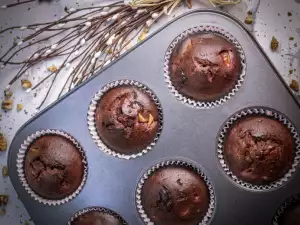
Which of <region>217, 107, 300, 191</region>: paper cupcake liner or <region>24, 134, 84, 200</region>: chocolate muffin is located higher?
<region>24, 134, 84, 200</region>: chocolate muffin

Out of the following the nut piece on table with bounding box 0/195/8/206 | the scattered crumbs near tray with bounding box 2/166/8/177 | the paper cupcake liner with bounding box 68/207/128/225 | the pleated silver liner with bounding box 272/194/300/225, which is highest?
the scattered crumbs near tray with bounding box 2/166/8/177

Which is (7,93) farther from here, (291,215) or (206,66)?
(291,215)

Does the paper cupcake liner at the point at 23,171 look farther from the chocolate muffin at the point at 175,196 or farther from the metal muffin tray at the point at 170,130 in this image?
the chocolate muffin at the point at 175,196

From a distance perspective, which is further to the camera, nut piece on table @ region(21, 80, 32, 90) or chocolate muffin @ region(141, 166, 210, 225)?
nut piece on table @ region(21, 80, 32, 90)

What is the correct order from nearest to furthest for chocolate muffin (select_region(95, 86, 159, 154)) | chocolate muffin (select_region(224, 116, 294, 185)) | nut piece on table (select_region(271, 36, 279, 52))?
chocolate muffin (select_region(224, 116, 294, 185)), chocolate muffin (select_region(95, 86, 159, 154)), nut piece on table (select_region(271, 36, 279, 52))

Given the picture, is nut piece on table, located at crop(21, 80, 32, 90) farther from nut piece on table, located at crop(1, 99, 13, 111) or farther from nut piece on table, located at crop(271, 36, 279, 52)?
nut piece on table, located at crop(271, 36, 279, 52)

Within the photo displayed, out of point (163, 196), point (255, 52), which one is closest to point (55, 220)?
point (163, 196)

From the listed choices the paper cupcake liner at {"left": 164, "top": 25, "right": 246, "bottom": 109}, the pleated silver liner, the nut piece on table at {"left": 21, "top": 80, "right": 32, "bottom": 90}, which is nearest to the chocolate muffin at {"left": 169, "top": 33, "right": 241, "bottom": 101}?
the paper cupcake liner at {"left": 164, "top": 25, "right": 246, "bottom": 109}
